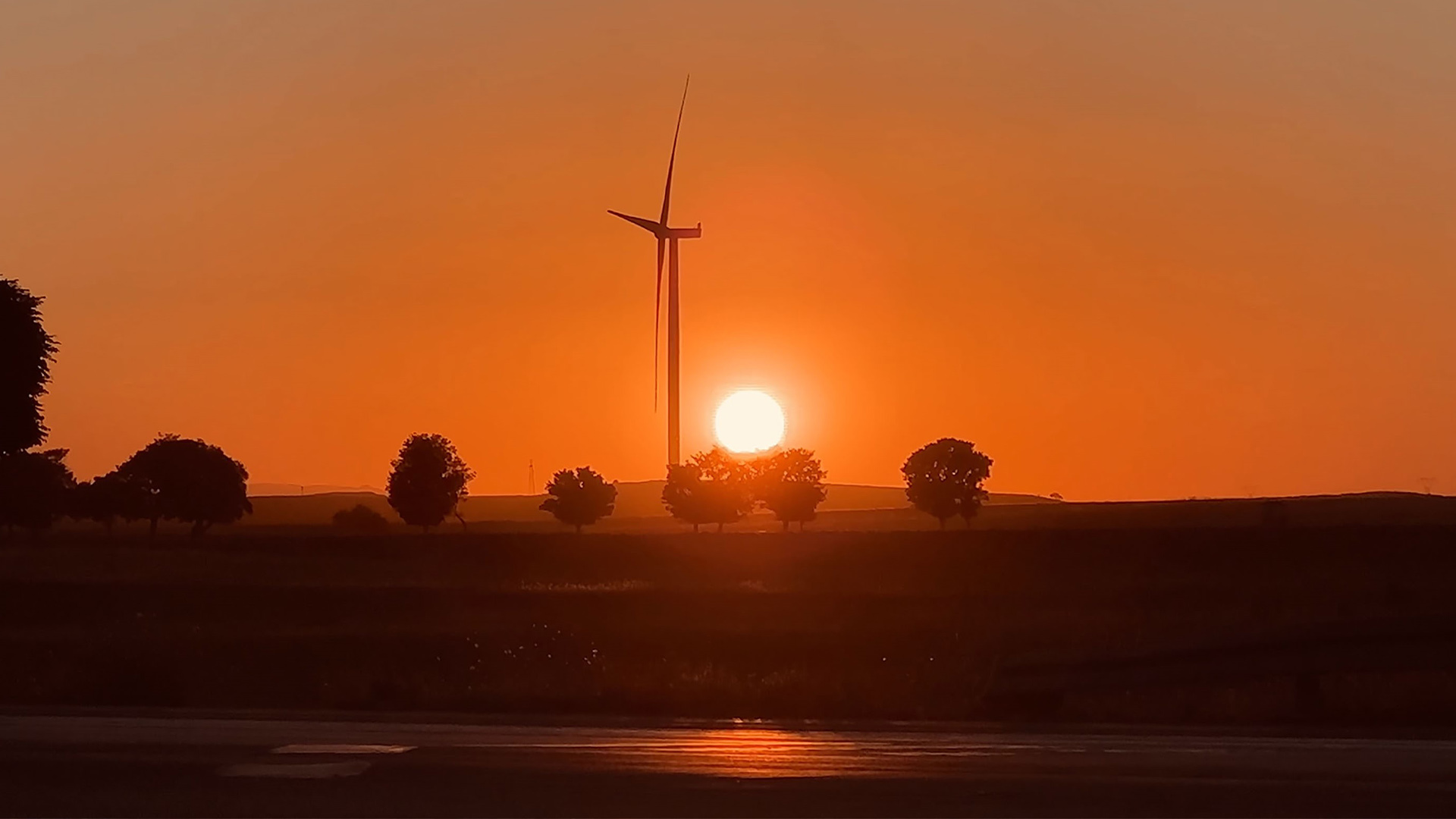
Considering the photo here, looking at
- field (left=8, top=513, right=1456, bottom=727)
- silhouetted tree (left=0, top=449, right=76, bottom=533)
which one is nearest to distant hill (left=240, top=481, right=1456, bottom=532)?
field (left=8, top=513, right=1456, bottom=727)

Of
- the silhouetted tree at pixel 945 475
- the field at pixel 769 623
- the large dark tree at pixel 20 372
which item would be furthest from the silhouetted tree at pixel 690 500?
the large dark tree at pixel 20 372

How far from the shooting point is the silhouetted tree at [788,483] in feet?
486

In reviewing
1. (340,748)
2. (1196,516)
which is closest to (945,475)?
(1196,516)

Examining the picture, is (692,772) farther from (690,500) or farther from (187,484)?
(690,500)

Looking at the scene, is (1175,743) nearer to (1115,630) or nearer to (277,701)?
(277,701)

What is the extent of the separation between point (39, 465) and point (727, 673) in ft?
318

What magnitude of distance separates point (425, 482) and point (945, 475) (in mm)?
42203

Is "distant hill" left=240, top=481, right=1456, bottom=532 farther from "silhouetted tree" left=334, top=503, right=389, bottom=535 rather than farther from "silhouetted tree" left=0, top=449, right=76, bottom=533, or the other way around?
"silhouetted tree" left=0, top=449, right=76, bottom=533

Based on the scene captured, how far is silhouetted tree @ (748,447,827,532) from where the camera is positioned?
148 meters

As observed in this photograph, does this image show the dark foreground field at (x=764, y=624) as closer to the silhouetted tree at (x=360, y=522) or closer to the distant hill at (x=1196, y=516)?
the distant hill at (x=1196, y=516)

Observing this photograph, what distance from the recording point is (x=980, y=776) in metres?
12.9

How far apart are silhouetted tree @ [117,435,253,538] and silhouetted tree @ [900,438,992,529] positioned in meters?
53.3

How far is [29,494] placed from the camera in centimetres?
10394

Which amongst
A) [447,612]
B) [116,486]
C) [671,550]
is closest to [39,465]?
[116,486]
